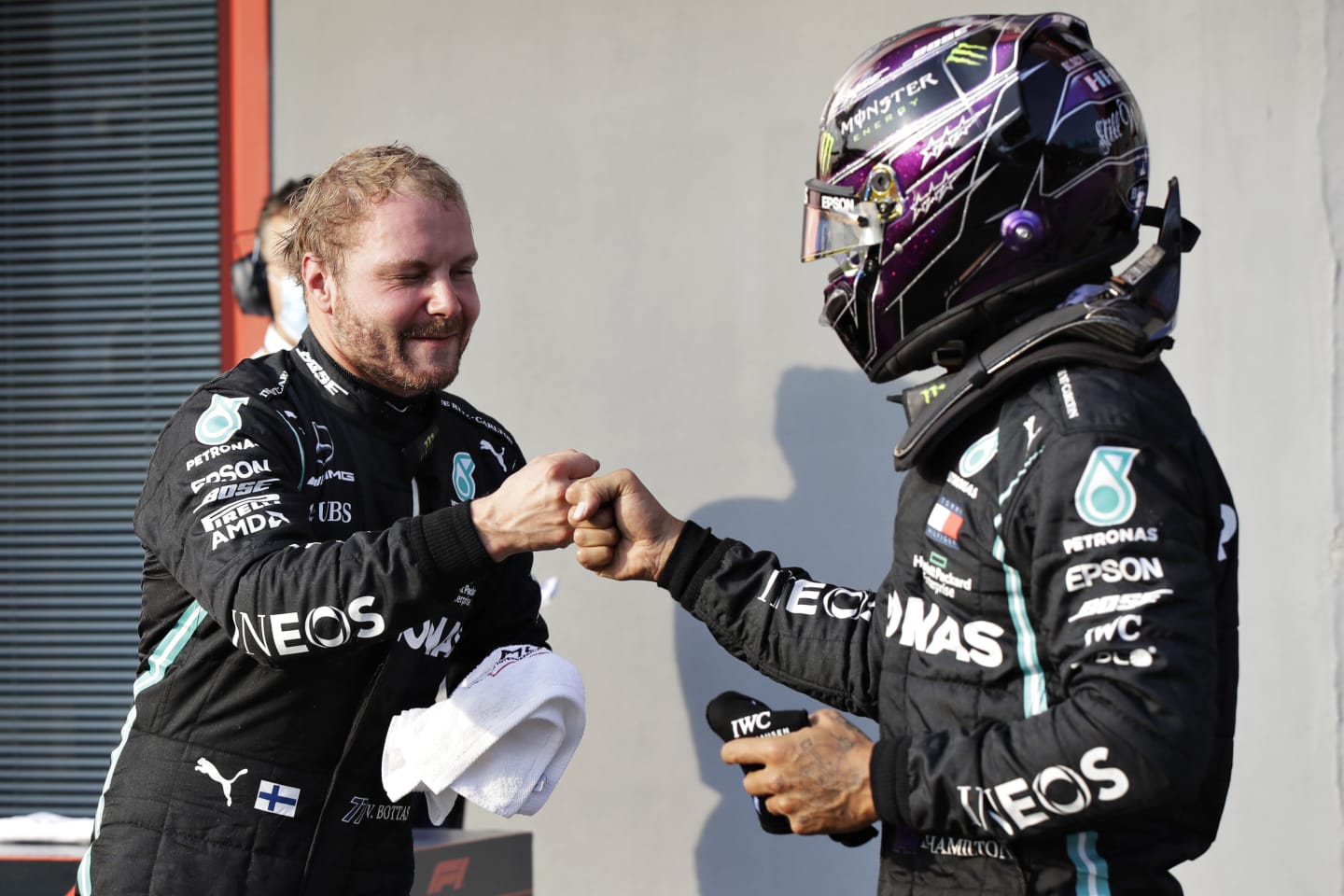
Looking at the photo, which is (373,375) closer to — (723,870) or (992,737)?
(992,737)

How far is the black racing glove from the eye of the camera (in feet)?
5.48

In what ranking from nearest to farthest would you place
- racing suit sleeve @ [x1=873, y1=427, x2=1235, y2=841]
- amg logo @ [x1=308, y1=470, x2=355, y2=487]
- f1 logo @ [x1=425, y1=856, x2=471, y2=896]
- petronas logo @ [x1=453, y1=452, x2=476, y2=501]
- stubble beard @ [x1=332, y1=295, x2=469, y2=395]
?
1. racing suit sleeve @ [x1=873, y1=427, x2=1235, y2=841]
2. amg logo @ [x1=308, y1=470, x2=355, y2=487]
3. stubble beard @ [x1=332, y1=295, x2=469, y2=395]
4. petronas logo @ [x1=453, y1=452, x2=476, y2=501]
5. f1 logo @ [x1=425, y1=856, x2=471, y2=896]

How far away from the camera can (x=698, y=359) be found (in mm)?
3896

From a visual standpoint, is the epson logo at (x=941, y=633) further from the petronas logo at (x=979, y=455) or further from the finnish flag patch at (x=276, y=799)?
the finnish flag patch at (x=276, y=799)

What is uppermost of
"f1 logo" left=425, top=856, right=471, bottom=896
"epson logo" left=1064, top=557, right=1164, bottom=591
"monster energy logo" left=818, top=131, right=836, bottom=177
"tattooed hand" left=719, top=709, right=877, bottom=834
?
"monster energy logo" left=818, top=131, right=836, bottom=177

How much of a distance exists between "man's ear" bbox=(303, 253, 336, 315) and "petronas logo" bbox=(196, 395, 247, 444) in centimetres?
28

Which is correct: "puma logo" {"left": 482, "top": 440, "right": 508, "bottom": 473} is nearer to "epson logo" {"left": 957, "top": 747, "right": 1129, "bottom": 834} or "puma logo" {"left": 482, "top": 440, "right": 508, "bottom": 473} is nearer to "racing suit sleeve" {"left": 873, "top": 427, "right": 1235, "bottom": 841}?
"racing suit sleeve" {"left": 873, "top": 427, "right": 1235, "bottom": 841}

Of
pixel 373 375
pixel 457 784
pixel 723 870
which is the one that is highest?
pixel 373 375

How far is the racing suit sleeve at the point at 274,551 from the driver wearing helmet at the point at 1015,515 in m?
0.50

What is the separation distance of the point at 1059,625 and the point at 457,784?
1.09m

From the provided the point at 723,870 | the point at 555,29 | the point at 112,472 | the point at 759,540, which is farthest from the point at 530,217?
the point at 723,870

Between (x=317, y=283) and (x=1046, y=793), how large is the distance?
5.13 ft

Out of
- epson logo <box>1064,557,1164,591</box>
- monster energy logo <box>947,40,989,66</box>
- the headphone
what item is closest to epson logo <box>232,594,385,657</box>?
epson logo <box>1064,557,1164,591</box>

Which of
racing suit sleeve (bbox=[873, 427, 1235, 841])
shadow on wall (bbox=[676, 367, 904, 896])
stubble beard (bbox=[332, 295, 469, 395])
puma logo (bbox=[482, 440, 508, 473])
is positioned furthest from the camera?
shadow on wall (bbox=[676, 367, 904, 896])
